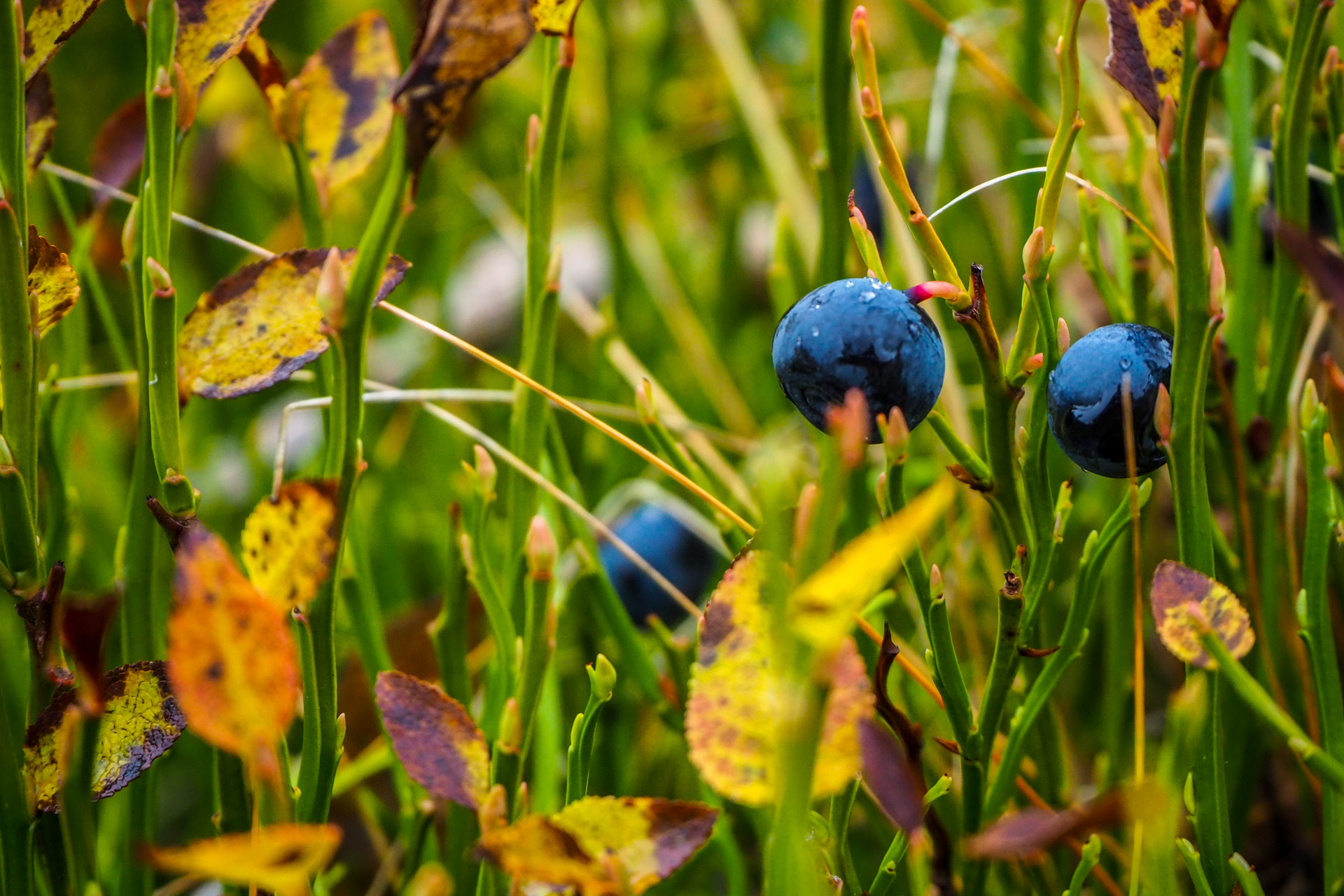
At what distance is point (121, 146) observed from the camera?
61 centimetres

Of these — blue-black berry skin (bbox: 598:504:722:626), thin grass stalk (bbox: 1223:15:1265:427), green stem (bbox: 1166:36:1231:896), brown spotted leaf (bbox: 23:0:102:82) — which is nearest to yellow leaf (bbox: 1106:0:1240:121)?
green stem (bbox: 1166:36:1231:896)

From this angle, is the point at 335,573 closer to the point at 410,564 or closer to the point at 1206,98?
the point at 1206,98

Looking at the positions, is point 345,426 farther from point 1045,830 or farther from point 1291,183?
point 1291,183

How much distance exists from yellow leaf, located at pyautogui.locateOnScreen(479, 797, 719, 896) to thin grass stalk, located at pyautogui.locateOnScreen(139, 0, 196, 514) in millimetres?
199

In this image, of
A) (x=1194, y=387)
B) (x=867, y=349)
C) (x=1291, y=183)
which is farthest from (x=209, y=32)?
(x=1291, y=183)

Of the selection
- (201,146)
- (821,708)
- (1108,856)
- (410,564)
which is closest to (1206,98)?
(821,708)

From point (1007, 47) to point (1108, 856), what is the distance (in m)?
0.76

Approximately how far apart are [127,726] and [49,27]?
26 cm

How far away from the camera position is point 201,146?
1354mm

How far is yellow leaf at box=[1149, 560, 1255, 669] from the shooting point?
0.33m

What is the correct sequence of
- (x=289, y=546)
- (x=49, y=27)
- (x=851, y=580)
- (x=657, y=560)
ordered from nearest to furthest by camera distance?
(x=851, y=580) → (x=289, y=546) → (x=49, y=27) → (x=657, y=560)

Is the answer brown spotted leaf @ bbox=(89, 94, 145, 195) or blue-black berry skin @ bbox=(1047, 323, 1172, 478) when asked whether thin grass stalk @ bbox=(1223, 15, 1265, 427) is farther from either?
brown spotted leaf @ bbox=(89, 94, 145, 195)

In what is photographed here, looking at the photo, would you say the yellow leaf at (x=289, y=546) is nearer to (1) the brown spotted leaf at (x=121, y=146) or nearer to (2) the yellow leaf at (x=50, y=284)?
(2) the yellow leaf at (x=50, y=284)

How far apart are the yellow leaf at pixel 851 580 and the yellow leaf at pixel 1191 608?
0.15 metres
